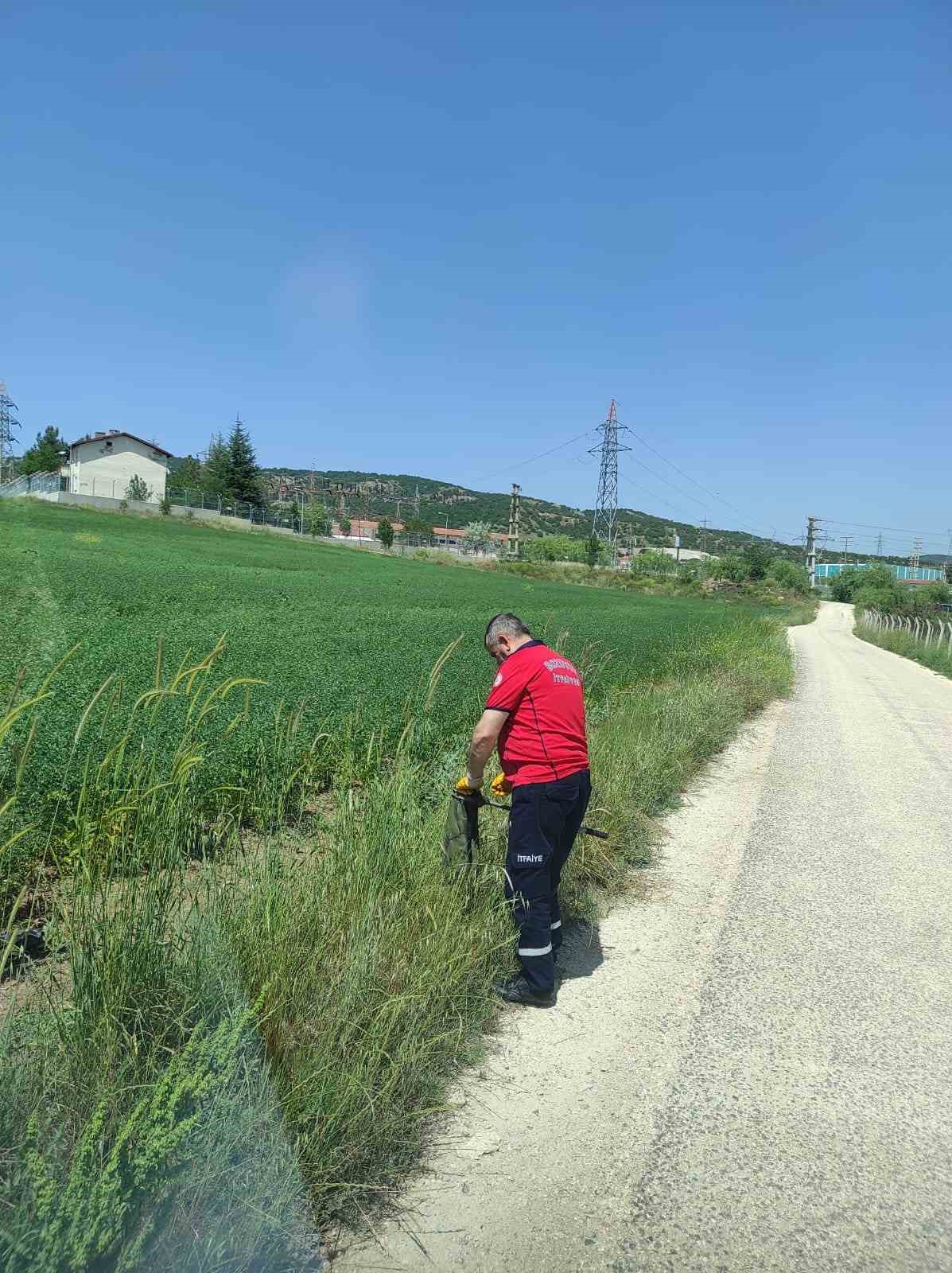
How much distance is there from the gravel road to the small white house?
84.9 metres

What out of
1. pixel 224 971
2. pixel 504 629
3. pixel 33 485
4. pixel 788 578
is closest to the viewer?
pixel 224 971

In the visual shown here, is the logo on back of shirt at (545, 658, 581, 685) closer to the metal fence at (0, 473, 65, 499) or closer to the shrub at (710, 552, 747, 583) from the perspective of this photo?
the metal fence at (0, 473, 65, 499)

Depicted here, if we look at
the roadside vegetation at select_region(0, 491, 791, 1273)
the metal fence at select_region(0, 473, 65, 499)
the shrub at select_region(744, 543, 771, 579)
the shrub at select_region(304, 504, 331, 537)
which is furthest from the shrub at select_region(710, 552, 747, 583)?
the roadside vegetation at select_region(0, 491, 791, 1273)

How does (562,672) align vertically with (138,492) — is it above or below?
below

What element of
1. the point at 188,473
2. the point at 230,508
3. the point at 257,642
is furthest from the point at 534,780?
the point at 188,473

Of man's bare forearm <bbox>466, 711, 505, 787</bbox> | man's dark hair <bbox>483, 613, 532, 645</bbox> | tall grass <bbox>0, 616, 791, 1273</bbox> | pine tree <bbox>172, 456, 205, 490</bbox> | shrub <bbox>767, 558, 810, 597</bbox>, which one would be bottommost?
tall grass <bbox>0, 616, 791, 1273</bbox>

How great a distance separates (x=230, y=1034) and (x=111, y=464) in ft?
305

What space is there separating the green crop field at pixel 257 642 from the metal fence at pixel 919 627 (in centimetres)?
852

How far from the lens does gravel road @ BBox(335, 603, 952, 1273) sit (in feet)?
8.89

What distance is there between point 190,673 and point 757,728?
11.5 meters

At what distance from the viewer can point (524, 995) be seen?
13.7 feet

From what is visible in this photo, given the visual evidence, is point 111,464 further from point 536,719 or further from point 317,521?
point 536,719

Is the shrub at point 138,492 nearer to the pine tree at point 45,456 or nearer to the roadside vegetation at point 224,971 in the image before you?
the pine tree at point 45,456

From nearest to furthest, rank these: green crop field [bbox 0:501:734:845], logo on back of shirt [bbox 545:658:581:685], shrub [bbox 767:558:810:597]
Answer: logo on back of shirt [bbox 545:658:581:685]
green crop field [bbox 0:501:734:845]
shrub [bbox 767:558:810:597]
